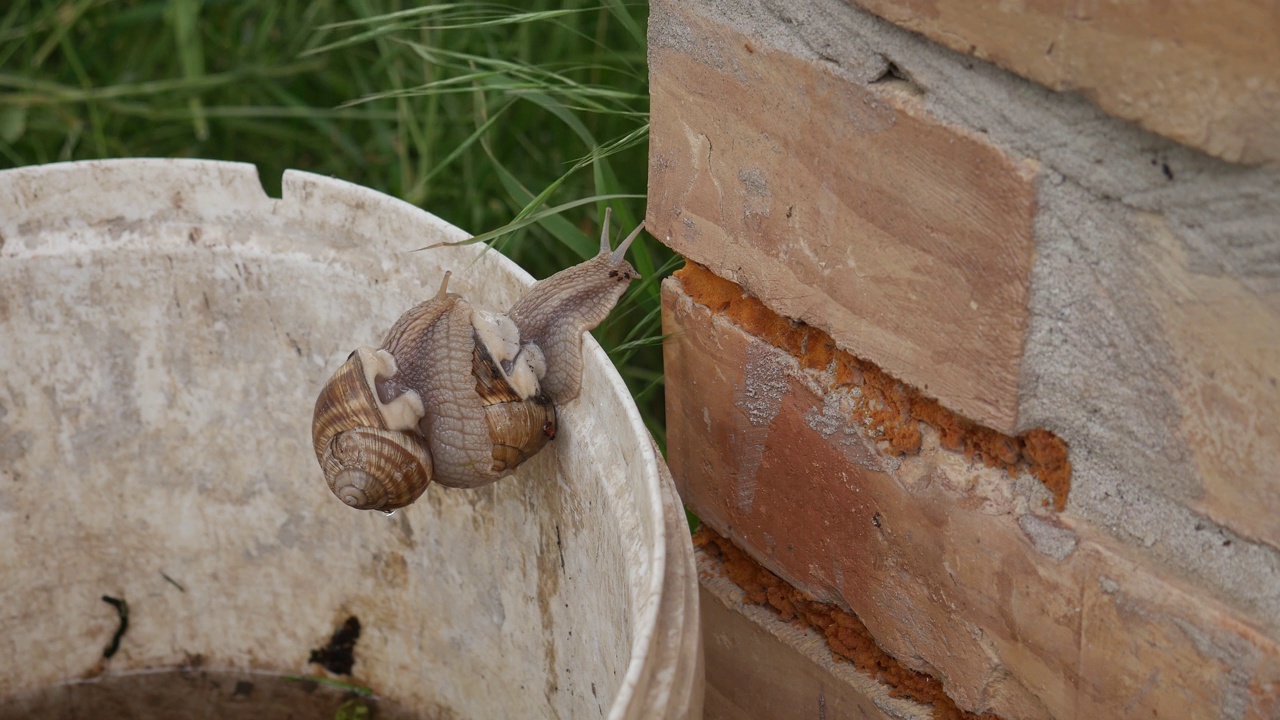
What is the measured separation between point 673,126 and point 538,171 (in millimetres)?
928

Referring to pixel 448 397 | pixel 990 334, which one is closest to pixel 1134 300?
pixel 990 334

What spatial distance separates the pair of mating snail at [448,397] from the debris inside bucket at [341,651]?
472mm

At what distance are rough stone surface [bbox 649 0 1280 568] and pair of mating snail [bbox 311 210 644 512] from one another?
1.28 ft

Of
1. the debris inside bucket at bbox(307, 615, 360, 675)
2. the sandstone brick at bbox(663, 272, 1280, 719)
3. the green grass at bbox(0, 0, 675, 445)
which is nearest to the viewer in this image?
the sandstone brick at bbox(663, 272, 1280, 719)

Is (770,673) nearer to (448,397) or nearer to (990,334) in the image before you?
(448,397)

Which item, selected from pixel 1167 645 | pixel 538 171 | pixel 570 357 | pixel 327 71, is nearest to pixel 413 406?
pixel 570 357

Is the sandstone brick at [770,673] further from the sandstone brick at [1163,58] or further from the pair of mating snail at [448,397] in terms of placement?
the sandstone brick at [1163,58]

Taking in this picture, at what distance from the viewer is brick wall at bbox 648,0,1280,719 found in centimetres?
90

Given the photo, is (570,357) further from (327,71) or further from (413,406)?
(327,71)

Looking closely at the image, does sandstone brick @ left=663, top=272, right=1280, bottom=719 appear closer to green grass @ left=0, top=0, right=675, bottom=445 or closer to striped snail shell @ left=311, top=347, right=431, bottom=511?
striped snail shell @ left=311, top=347, right=431, bottom=511

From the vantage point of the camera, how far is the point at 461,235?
137 centimetres

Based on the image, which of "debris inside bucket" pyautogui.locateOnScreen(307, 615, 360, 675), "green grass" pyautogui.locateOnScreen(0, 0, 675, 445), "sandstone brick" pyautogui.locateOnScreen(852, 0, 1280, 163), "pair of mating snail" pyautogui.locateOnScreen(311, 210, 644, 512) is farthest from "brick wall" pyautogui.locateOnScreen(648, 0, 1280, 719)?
"debris inside bucket" pyautogui.locateOnScreen(307, 615, 360, 675)

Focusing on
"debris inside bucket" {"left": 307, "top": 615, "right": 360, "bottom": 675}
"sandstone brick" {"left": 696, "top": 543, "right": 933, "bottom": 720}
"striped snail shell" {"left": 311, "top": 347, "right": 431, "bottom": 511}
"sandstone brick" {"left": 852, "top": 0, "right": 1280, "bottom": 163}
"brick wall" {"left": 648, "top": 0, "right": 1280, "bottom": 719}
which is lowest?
"debris inside bucket" {"left": 307, "top": 615, "right": 360, "bottom": 675}

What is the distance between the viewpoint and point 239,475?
1759 mm
